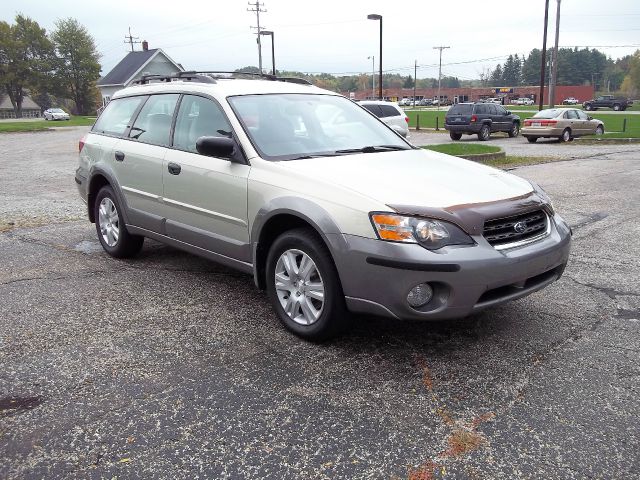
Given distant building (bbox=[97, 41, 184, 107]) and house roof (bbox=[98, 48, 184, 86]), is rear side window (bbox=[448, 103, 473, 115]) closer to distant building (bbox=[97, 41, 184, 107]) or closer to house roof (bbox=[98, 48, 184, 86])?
A: distant building (bbox=[97, 41, 184, 107])

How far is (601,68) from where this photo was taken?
148625 mm

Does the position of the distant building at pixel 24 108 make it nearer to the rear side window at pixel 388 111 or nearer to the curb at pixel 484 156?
the rear side window at pixel 388 111

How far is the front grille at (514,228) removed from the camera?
3.48 meters

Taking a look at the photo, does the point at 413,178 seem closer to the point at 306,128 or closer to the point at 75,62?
the point at 306,128

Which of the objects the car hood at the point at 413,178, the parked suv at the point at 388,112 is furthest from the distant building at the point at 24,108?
the car hood at the point at 413,178

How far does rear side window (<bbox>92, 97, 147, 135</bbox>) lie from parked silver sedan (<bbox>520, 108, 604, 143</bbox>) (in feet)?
65.3

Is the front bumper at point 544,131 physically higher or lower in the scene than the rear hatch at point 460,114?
lower

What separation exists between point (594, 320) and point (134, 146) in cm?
419

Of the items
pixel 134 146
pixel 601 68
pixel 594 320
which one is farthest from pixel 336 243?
pixel 601 68

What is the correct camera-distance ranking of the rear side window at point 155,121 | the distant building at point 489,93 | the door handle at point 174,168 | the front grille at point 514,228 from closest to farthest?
1. the front grille at point 514,228
2. the door handle at point 174,168
3. the rear side window at point 155,121
4. the distant building at point 489,93

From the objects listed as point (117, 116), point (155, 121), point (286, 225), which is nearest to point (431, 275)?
point (286, 225)

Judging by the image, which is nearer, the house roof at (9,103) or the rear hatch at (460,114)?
the rear hatch at (460,114)

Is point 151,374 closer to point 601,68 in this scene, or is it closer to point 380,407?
point 380,407

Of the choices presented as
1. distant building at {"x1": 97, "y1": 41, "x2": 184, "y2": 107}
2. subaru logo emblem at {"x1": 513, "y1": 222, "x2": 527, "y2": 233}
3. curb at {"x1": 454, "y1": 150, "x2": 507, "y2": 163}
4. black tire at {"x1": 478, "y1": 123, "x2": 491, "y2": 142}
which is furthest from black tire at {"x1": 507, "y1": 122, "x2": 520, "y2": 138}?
distant building at {"x1": 97, "y1": 41, "x2": 184, "y2": 107}
